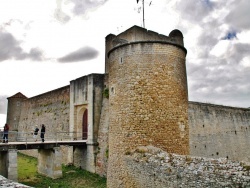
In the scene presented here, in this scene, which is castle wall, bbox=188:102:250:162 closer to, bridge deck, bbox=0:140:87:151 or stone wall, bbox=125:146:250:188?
stone wall, bbox=125:146:250:188

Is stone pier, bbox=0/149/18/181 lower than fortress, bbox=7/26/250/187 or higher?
lower

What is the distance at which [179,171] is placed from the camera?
25.7 feet

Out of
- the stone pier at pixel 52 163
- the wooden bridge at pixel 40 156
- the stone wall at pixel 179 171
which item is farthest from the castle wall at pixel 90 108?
the stone wall at pixel 179 171

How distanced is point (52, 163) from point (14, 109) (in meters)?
20.2

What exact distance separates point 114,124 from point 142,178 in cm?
274

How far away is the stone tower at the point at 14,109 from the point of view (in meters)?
31.7

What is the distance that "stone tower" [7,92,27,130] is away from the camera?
1249 inches

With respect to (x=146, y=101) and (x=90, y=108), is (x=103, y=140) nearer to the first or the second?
(x=90, y=108)

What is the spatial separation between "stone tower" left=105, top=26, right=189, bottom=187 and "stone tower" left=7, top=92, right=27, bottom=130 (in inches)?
949

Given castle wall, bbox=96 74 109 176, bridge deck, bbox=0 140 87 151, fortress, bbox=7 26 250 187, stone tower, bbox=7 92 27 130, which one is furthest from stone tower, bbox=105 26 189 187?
stone tower, bbox=7 92 27 130

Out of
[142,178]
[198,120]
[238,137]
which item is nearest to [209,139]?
[198,120]

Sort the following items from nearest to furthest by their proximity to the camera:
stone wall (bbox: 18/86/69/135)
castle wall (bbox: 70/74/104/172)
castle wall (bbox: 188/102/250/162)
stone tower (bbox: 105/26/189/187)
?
stone tower (bbox: 105/26/189/187) < castle wall (bbox: 70/74/104/172) < castle wall (bbox: 188/102/250/162) < stone wall (bbox: 18/86/69/135)

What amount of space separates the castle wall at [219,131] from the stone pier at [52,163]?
7724 mm

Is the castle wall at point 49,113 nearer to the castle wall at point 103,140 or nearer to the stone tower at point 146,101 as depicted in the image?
the castle wall at point 103,140
